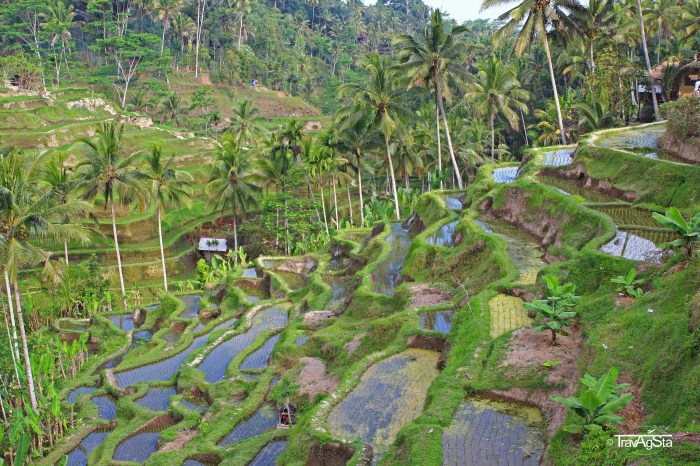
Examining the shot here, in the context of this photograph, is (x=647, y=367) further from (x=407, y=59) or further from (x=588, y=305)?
(x=407, y=59)

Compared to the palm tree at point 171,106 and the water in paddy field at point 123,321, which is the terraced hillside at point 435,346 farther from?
the palm tree at point 171,106

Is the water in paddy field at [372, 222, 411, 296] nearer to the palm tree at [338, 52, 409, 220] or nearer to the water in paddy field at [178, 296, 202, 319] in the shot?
the palm tree at [338, 52, 409, 220]

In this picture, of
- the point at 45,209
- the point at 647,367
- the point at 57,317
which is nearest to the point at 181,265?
the point at 57,317

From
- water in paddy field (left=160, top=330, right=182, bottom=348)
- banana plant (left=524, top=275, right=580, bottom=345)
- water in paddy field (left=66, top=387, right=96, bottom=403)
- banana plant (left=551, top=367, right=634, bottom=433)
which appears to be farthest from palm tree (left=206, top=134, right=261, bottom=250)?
banana plant (left=551, top=367, right=634, bottom=433)

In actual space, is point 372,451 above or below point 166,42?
below

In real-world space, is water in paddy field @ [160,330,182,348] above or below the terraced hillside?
below

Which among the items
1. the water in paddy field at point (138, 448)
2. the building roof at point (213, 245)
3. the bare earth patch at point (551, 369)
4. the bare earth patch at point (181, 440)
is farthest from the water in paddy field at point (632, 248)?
the building roof at point (213, 245)
